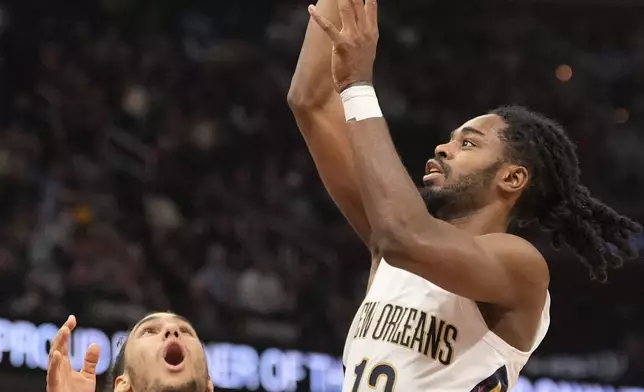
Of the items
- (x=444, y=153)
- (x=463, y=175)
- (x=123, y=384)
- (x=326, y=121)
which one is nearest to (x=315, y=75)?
(x=326, y=121)

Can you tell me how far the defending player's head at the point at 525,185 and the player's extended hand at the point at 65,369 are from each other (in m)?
1.25

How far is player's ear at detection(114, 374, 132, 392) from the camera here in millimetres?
3646

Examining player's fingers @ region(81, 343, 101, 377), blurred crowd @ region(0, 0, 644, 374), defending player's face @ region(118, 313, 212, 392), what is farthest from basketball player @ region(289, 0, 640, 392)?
blurred crowd @ region(0, 0, 644, 374)

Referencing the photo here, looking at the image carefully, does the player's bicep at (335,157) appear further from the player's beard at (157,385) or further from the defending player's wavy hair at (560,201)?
the player's beard at (157,385)

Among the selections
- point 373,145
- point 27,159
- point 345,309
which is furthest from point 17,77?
point 373,145

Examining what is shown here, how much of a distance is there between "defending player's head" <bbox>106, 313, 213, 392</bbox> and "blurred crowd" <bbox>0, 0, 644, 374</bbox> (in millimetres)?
3784

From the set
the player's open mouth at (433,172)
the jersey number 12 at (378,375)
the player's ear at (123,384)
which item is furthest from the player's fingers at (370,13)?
the player's ear at (123,384)

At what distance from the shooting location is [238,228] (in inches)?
338

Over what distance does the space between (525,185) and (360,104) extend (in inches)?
25.8

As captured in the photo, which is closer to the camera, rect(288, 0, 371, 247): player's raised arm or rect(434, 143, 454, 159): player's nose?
rect(434, 143, 454, 159): player's nose

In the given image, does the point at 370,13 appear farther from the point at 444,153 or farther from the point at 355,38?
the point at 444,153

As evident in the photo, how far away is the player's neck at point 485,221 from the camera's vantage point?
307 cm

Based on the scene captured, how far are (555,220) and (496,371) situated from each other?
0.54 meters

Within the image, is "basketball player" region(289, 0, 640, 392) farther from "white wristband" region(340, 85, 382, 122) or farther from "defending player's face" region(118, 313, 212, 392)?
"defending player's face" region(118, 313, 212, 392)
